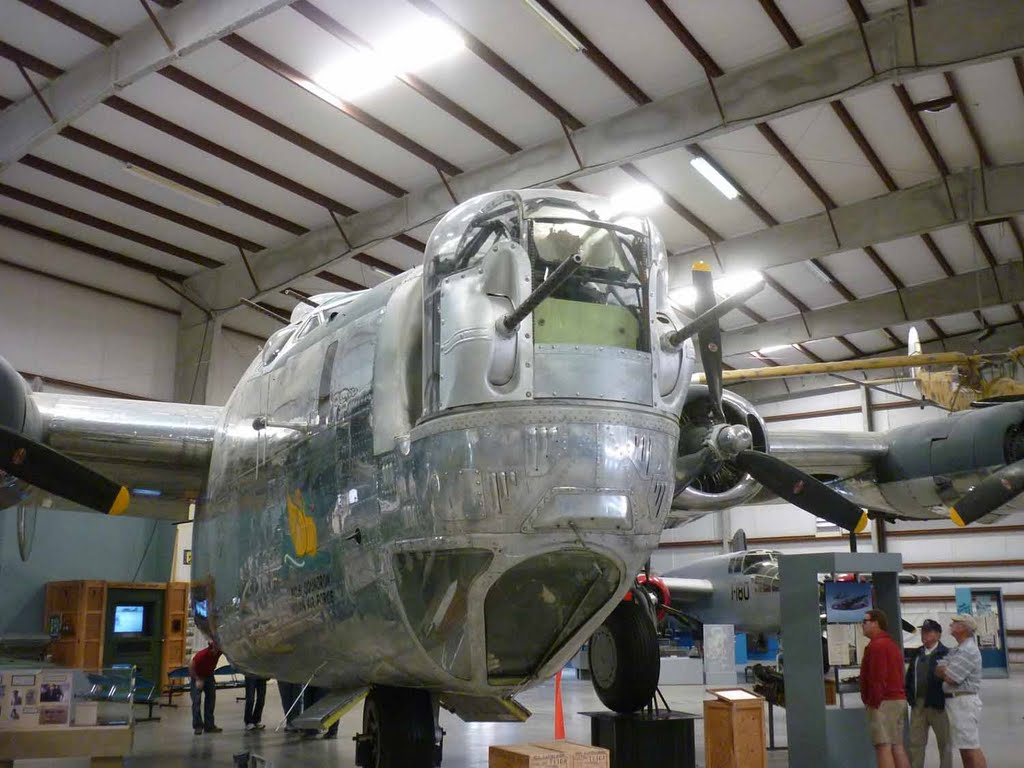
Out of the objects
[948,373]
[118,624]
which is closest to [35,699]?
[118,624]

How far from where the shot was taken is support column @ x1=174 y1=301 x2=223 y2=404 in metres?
19.7

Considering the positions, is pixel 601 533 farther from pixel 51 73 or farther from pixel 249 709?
pixel 51 73

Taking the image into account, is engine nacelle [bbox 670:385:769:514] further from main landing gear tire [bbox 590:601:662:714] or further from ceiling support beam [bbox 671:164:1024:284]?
ceiling support beam [bbox 671:164:1024:284]

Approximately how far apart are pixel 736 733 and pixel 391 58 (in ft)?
32.4

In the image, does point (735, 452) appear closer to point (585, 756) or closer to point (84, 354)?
point (585, 756)

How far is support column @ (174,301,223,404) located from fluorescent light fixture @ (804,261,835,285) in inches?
524

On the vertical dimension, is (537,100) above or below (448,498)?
above

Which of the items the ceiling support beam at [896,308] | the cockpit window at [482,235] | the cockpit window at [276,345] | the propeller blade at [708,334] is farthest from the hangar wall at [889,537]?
the cockpit window at [482,235]

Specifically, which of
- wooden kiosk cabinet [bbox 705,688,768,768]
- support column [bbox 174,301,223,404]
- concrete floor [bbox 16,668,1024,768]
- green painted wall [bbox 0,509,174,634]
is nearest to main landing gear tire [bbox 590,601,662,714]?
wooden kiosk cabinet [bbox 705,688,768,768]

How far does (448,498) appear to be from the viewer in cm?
480

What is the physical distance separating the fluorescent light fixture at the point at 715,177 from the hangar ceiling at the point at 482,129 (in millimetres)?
222

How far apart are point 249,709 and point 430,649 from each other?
9177 millimetres

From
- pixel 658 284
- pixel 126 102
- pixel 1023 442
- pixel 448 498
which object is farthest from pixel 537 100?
pixel 448 498

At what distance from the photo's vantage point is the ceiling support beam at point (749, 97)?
11.6 m
